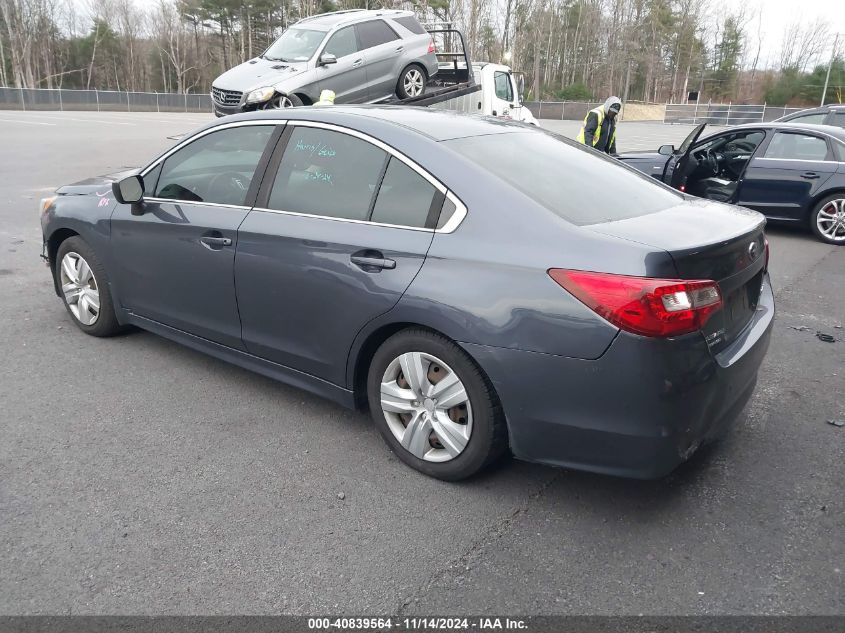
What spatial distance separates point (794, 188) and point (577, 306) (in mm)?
8062

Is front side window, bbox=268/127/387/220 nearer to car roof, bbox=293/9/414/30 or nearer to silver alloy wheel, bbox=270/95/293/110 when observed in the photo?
silver alloy wheel, bbox=270/95/293/110

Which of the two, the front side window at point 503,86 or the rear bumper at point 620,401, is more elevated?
the front side window at point 503,86

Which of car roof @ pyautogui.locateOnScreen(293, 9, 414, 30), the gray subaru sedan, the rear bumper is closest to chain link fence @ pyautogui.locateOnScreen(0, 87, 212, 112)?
car roof @ pyautogui.locateOnScreen(293, 9, 414, 30)

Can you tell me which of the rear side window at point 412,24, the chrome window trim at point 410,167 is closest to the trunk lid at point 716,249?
the chrome window trim at point 410,167

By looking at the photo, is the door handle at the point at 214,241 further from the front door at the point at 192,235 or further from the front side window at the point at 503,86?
the front side window at the point at 503,86

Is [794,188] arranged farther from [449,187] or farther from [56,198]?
[56,198]

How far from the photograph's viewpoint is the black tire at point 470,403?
2.89 metres

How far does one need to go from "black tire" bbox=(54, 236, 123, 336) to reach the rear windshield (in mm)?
2697

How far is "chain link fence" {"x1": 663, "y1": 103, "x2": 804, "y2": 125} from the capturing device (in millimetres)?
48250

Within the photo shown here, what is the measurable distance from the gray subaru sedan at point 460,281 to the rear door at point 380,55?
8.63 metres

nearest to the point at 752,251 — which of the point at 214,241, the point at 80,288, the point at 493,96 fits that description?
the point at 214,241

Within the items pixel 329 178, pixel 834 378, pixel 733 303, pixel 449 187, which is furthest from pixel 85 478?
pixel 834 378

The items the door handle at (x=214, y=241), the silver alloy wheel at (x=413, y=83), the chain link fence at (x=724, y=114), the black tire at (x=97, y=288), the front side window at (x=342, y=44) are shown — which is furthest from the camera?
the chain link fence at (x=724, y=114)

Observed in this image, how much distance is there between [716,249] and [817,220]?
7.64 meters
